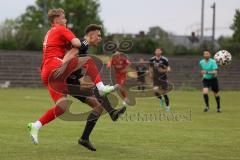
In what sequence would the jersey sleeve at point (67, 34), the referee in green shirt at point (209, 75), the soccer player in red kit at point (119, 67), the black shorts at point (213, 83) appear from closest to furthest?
1. the jersey sleeve at point (67, 34)
2. the referee in green shirt at point (209, 75)
3. the black shorts at point (213, 83)
4. the soccer player in red kit at point (119, 67)

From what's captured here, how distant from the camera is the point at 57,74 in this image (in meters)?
10.5

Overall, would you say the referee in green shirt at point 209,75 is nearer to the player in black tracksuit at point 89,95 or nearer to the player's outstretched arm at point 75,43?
the player in black tracksuit at point 89,95

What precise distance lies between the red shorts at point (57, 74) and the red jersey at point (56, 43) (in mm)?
111

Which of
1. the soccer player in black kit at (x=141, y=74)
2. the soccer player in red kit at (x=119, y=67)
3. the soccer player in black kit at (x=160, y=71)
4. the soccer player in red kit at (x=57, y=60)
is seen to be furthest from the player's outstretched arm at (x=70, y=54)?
the soccer player in black kit at (x=141, y=74)

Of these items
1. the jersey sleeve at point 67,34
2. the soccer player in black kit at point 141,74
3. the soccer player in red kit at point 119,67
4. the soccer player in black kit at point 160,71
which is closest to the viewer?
the jersey sleeve at point 67,34

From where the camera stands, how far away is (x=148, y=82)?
123 ft

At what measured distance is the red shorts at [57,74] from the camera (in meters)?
10.4

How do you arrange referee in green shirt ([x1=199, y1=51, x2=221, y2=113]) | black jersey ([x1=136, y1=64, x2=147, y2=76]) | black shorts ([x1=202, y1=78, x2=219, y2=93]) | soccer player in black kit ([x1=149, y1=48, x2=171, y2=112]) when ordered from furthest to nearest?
1. black jersey ([x1=136, y1=64, x2=147, y2=76])
2. soccer player in black kit ([x1=149, y1=48, x2=171, y2=112])
3. black shorts ([x1=202, y1=78, x2=219, y2=93])
4. referee in green shirt ([x1=199, y1=51, x2=221, y2=113])

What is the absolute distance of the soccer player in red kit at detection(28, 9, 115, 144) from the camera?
34.0ft

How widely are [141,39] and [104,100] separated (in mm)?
41254

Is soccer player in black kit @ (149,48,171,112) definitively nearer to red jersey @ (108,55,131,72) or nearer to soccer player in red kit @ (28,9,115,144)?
red jersey @ (108,55,131,72)

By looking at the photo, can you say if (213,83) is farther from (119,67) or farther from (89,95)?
(89,95)

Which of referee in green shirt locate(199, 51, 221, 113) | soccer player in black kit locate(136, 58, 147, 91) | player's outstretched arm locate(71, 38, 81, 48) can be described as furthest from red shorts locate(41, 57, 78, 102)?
soccer player in black kit locate(136, 58, 147, 91)

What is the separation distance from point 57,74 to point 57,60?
0.24 meters
